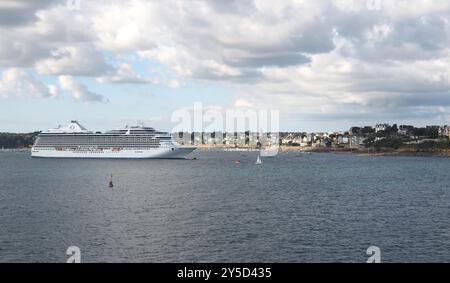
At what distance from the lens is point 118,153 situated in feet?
572

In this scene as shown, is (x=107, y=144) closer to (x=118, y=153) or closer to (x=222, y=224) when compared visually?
(x=118, y=153)

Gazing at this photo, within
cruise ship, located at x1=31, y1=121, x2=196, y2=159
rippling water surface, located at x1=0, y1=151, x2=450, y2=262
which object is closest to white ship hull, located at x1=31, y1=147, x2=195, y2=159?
cruise ship, located at x1=31, y1=121, x2=196, y2=159

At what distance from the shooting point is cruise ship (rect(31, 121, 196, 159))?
171m

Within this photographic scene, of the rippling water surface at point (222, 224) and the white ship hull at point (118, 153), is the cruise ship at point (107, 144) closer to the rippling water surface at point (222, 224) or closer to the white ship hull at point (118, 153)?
the white ship hull at point (118, 153)

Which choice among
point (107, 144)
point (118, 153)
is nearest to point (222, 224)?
point (118, 153)

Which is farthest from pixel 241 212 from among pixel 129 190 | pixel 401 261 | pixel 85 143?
pixel 85 143

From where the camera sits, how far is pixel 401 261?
1271 inches

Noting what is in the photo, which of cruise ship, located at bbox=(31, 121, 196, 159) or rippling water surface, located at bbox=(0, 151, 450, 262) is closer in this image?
rippling water surface, located at bbox=(0, 151, 450, 262)

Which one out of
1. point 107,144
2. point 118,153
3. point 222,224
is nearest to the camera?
point 222,224

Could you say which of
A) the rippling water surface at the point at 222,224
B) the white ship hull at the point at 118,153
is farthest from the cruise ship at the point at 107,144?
the rippling water surface at the point at 222,224

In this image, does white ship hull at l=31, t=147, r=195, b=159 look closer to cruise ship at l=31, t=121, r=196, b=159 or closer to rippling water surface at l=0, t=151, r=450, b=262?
cruise ship at l=31, t=121, r=196, b=159

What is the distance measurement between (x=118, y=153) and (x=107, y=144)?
5.44m
